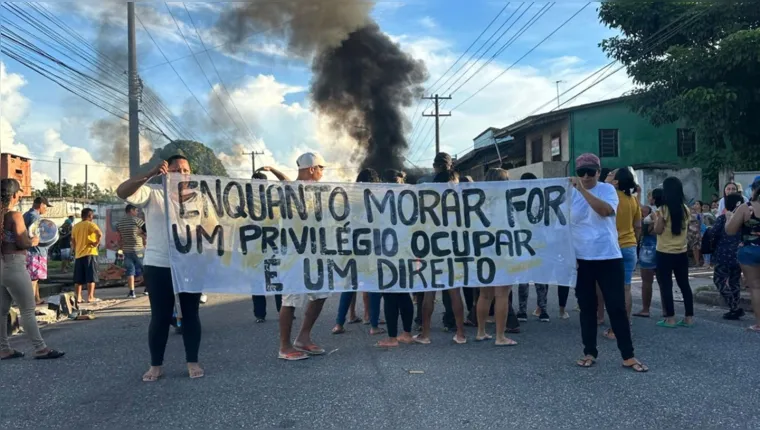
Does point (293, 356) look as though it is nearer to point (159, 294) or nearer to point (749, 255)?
point (159, 294)

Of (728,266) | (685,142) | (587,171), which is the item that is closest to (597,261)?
(587,171)

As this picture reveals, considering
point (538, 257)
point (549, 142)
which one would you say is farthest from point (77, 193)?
point (538, 257)

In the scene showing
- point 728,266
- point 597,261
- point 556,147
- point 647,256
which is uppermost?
point 556,147

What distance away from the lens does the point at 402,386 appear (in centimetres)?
402

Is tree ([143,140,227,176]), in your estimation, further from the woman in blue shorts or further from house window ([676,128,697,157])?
the woman in blue shorts

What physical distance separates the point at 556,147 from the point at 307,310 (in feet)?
70.4

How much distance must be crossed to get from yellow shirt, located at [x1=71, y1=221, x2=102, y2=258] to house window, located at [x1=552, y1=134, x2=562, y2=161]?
19.5 m

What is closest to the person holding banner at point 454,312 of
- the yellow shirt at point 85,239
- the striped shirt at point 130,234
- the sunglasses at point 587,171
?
the sunglasses at point 587,171

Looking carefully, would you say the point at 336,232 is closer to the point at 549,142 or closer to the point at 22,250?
the point at 22,250

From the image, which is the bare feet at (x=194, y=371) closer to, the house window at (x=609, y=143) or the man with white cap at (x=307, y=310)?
the man with white cap at (x=307, y=310)

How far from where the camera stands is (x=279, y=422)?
337cm

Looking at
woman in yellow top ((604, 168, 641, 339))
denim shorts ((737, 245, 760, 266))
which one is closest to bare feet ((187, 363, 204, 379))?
woman in yellow top ((604, 168, 641, 339))

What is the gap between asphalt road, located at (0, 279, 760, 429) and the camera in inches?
134

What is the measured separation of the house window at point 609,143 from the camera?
23531mm
